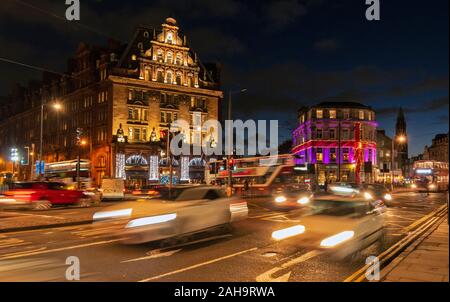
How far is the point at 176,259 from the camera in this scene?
399 inches

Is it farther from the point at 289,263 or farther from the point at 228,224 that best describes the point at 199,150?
the point at 289,263

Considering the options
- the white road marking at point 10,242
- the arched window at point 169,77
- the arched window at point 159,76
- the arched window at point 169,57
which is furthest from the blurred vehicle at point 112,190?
the arched window at point 169,57

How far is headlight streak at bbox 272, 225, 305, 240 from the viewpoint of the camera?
13875mm

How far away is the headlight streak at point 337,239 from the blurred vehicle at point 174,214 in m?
3.71

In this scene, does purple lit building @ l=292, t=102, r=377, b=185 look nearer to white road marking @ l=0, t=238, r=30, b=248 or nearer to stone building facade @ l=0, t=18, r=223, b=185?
stone building facade @ l=0, t=18, r=223, b=185

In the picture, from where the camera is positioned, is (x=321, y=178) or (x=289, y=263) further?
(x=321, y=178)

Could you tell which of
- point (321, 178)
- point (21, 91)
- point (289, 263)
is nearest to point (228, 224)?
point (289, 263)

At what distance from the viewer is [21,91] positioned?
101m

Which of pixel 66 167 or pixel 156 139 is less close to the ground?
pixel 156 139

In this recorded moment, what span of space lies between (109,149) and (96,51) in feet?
60.8

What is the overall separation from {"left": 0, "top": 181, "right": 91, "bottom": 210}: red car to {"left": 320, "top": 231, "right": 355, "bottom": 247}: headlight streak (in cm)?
1959

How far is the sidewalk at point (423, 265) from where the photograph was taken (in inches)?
290

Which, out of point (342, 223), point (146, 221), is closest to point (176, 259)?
point (146, 221)

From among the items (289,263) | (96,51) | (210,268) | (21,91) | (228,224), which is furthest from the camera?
(21,91)
